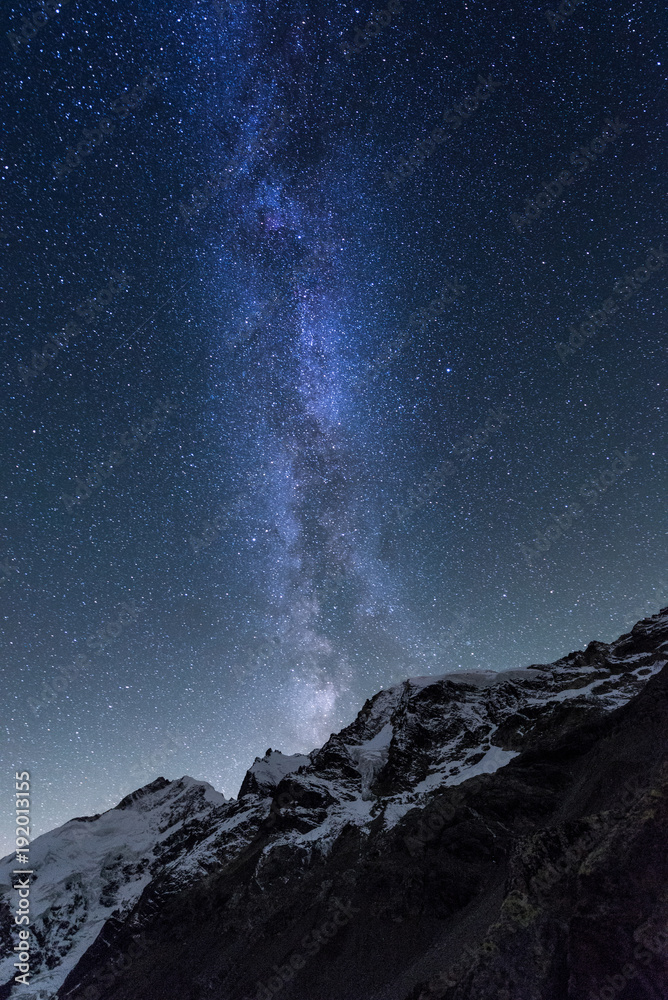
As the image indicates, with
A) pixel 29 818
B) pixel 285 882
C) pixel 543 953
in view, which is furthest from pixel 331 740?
pixel 543 953

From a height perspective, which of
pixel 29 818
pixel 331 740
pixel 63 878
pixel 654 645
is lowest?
pixel 654 645

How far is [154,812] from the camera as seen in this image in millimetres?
170250

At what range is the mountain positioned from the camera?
2048 cm

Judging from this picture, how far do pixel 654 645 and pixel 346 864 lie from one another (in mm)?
46500

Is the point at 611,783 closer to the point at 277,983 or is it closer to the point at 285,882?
the point at 277,983

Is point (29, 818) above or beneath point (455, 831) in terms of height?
above

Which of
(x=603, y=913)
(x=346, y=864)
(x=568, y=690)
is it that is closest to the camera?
(x=603, y=913)

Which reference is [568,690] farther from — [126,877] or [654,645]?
[126,877]

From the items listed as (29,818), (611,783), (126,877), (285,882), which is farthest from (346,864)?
(126,877)

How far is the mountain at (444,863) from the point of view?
2048cm

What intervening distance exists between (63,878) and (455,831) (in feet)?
472

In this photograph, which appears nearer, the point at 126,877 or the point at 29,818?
the point at 29,818

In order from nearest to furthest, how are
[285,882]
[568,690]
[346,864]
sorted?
[346,864] → [285,882] → [568,690]

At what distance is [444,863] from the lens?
A: 4916 cm
